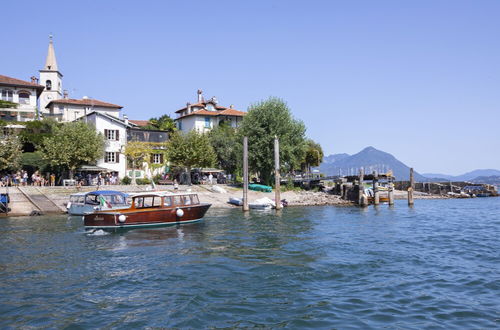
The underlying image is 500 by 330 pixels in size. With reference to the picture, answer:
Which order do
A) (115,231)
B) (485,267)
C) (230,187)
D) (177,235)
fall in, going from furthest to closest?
(230,187), (115,231), (177,235), (485,267)

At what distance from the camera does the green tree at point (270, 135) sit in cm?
5488

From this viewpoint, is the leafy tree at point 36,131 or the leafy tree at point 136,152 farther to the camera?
the leafy tree at point 136,152

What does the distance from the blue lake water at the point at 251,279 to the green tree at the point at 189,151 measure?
30600 millimetres

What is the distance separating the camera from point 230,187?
55469 mm

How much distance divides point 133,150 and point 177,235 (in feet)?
116

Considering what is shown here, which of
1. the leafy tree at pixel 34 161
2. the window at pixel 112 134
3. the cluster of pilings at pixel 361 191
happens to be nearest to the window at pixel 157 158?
the window at pixel 112 134

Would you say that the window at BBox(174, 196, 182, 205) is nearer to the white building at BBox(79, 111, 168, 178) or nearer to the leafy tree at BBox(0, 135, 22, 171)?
the leafy tree at BBox(0, 135, 22, 171)

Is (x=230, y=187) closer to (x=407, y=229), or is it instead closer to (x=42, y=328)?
(x=407, y=229)

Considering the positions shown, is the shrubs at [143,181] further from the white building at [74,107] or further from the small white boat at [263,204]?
the white building at [74,107]

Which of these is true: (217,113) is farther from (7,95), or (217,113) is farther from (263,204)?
(263,204)

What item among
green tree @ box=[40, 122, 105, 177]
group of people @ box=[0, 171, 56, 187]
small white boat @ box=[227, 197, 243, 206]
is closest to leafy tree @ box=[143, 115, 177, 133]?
green tree @ box=[40, 122, 105, 177]

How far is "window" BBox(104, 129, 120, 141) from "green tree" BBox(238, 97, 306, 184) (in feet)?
59.1

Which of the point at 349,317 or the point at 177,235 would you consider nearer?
the point at 349,317

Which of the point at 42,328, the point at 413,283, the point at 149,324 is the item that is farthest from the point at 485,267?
the point at 42,328
